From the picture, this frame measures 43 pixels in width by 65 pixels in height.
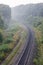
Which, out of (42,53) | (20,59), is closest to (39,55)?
(42,53)

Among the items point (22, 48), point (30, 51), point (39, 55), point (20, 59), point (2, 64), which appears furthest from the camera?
point (22, 48)

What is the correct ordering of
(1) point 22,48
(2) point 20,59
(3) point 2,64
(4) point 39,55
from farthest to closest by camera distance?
(1) point 22,48
(4) point 39,55
(2) point 20,59
(3) point 2,64

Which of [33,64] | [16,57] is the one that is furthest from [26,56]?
[33,64]

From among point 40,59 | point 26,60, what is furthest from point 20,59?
point 40,59

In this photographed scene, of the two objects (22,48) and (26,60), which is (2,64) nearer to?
(26,60)

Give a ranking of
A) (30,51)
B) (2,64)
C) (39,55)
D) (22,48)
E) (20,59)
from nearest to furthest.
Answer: (2,64), (20,59), (39,55), (30,51), (22,48)

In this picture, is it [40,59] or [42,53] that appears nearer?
[40,59]

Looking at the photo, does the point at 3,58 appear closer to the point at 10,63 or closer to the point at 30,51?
the point at 10,63

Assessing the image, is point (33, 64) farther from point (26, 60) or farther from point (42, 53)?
point (42, 53)

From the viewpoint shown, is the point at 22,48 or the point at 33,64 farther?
the point at 22,48
